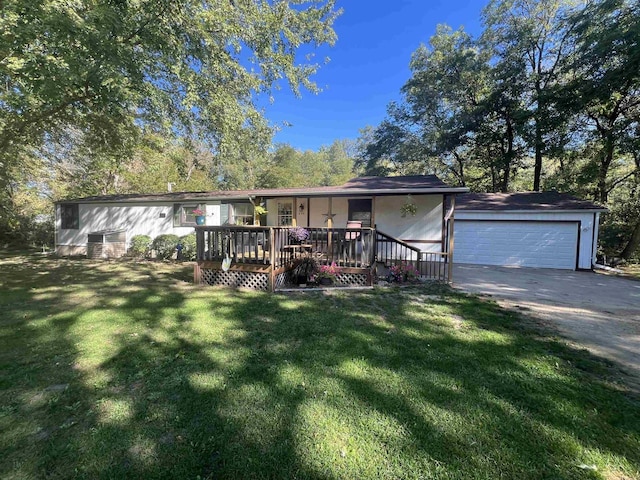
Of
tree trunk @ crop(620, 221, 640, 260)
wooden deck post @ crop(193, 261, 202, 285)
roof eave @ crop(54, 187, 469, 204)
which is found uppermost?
roof eave @ crop(54, 187, 469, 204)

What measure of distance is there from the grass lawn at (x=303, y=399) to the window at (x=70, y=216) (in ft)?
37.4

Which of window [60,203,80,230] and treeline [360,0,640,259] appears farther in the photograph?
window [60,203,80,230]

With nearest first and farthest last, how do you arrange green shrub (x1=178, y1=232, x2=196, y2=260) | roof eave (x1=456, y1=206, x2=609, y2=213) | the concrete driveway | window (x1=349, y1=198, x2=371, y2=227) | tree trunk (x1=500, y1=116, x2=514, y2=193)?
1. the concrete driveway
2. window (x1=349, y1=198, x2=371, y2=227)
3. roof eave (x1=456, y1=206, x2=609, y2=213)
4. green shrub (x1=178, y1=232, x2=196, y2=260)
5. tree trunk (x1=500, y1=116, x2=514, y2=193)

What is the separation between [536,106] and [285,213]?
45.5 feet

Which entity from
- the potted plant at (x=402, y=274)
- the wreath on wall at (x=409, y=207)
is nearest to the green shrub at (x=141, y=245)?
the potted plant at (x=402, y=274)

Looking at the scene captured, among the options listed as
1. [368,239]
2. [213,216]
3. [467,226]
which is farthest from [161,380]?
[467,226]

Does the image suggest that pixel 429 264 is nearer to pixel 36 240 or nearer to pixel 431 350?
pixel 431 350

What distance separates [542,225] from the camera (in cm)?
1060

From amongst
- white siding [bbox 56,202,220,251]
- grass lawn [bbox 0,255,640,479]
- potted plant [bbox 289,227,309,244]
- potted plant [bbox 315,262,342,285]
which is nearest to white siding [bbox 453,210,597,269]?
potted plant [bbox 315,262,342,285]

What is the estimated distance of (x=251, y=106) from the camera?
26.8 ft

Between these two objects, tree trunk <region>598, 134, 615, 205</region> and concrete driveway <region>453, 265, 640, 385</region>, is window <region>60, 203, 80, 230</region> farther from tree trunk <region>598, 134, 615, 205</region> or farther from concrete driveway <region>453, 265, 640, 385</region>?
tree trunk <region>598, 134, 615, 205</region>

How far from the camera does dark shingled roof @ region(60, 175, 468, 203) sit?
8.52 m

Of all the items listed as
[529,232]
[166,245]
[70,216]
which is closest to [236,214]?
[166,245]

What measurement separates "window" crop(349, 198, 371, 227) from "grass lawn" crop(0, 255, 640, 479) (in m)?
5.50
